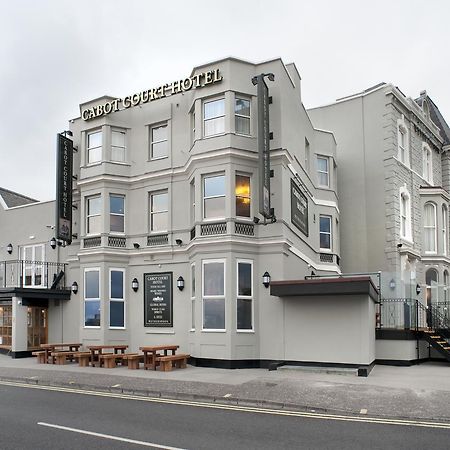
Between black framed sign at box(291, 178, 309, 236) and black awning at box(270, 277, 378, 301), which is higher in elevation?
black framed sign at box(291, 178, 309, 236)

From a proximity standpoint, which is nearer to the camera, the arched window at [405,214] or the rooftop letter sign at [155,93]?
the rooftop letter sign at [155,93]

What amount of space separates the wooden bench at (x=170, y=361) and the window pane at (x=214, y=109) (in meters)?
8.48

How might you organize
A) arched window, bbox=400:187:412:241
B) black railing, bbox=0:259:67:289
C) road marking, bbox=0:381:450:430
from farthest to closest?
arched window, bbox=400:187:412:241 → black railing, bbox=0:259:67:289 → road marking, bbox=0:381:450:430

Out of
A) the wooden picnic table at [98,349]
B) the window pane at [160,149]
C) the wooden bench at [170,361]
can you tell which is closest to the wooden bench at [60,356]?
the wooden picnic table at [98,349]

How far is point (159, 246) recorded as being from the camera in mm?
20531

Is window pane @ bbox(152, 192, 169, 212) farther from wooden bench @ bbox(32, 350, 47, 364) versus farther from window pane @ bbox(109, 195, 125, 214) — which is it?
wooden bench @ bbox(32, 350, 47, 364)

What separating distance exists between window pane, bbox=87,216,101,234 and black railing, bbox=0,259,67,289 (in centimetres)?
280

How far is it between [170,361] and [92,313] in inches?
229

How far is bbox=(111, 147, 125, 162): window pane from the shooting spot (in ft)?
71.7

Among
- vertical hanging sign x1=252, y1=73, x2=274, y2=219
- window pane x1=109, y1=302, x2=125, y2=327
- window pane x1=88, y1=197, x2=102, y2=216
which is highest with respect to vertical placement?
vertical hanging sign x1=252, y1=73, x2=274, y2=219

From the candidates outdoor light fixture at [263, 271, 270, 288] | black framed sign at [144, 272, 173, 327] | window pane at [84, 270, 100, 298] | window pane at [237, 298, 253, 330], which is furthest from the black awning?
window pane at [84, 270, 100, 298]

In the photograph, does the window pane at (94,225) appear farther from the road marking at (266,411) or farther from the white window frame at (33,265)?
the road marking at (266,411)

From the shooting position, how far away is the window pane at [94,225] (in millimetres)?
21578

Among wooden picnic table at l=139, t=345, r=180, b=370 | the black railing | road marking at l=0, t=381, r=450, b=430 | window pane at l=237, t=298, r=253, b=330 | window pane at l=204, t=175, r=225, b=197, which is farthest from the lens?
the black railing
